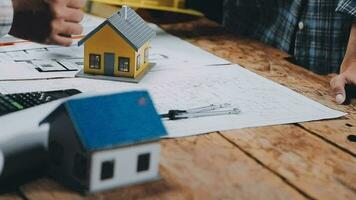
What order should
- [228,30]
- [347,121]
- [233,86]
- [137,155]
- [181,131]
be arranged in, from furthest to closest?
[228,30]
[233,86]
[347,121]
[181,131]
[137,155]

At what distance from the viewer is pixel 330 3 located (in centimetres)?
149

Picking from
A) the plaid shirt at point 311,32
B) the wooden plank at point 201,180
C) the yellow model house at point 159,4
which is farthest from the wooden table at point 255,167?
the yellow model house at point 159,4

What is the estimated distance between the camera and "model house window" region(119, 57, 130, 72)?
3.73 ft

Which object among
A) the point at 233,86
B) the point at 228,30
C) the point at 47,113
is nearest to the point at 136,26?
the point at 233,86

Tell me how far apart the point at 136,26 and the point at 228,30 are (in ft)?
1.76

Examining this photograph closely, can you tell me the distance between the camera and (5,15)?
101 cm

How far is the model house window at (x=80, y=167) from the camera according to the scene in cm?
71

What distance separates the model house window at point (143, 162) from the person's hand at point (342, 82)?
505 mm

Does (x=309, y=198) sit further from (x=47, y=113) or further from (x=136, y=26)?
(x=136, y=26)

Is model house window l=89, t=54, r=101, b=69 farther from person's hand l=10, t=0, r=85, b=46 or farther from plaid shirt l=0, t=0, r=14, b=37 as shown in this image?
plaid shirt l=0, t=0, r=14, b=37

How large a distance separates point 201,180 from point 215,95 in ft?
1.08

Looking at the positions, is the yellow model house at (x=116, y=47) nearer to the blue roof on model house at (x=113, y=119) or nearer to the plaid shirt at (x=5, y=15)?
the plaid shirt at (x=5, y=15)

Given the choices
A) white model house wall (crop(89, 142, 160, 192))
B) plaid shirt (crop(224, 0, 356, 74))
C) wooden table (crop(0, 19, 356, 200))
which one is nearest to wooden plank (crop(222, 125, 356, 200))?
wooden table (crop(0, 19, 356, 200))

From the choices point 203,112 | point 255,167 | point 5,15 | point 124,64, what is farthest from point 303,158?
point 5,15
